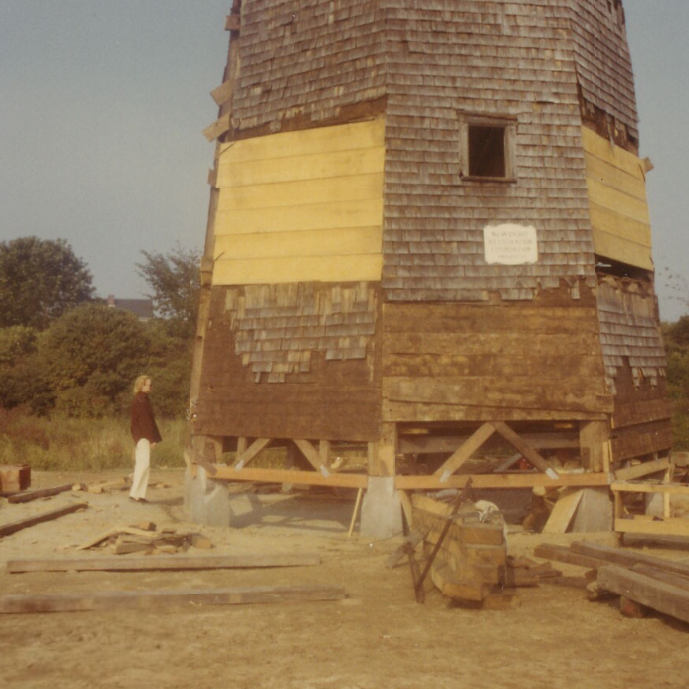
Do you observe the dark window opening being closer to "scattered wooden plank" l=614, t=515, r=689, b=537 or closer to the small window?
the small window

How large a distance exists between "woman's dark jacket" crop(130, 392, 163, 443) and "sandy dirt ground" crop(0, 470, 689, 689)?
4525 millimetres

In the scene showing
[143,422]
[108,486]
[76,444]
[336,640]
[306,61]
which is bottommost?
[336,640]

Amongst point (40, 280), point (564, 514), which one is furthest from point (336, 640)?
point (40, 280)

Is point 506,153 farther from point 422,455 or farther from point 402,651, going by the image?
point 402,651

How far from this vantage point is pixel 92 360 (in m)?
33.4

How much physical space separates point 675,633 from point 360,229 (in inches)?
293

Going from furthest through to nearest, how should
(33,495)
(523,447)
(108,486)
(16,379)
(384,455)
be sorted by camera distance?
(16,379) < (108,486) < (33,495) < (523,447) < (384,455)

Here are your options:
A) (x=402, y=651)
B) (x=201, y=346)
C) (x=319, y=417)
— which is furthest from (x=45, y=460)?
(x=402, y=651)

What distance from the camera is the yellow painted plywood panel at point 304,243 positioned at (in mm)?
11820

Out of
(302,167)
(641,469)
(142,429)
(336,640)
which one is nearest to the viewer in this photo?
(336,640)

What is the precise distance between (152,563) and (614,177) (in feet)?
33.0

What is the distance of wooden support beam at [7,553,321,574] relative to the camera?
352 inches

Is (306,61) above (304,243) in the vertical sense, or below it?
above

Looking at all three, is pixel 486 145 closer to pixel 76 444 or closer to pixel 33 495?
pixel 33 495
